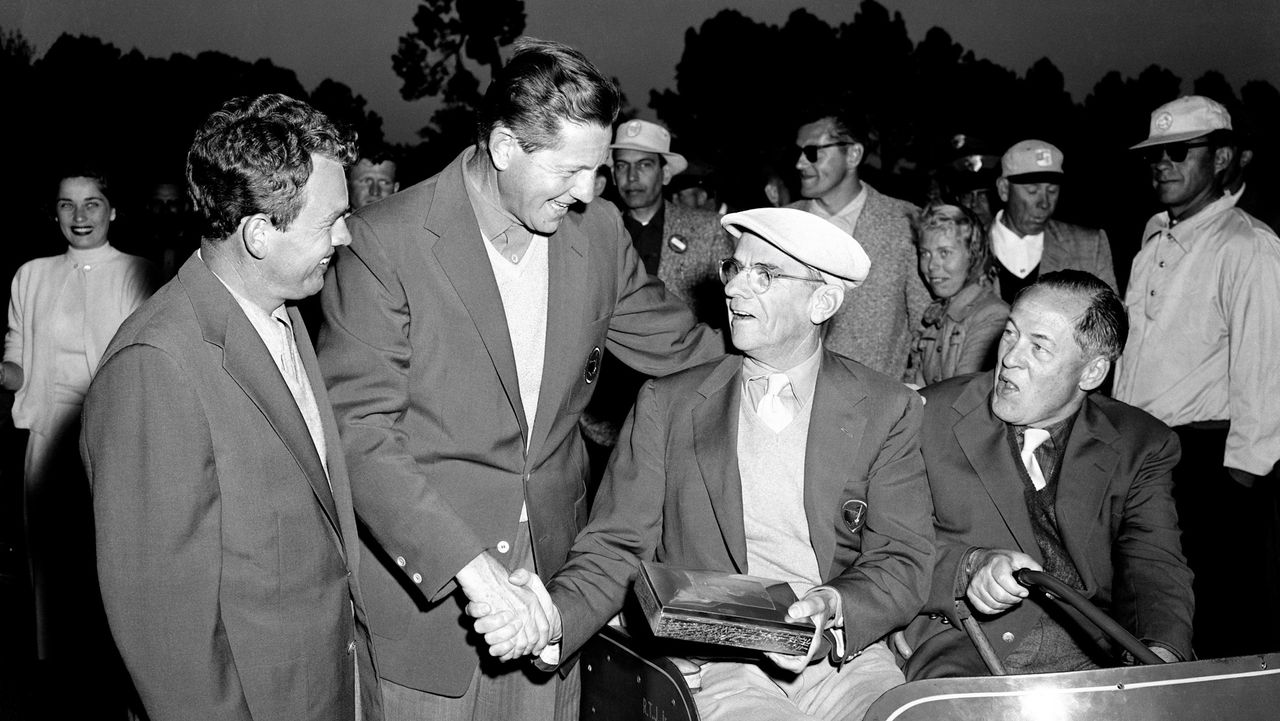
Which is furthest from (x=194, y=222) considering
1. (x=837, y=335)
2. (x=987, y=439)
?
(x=837, y=335)

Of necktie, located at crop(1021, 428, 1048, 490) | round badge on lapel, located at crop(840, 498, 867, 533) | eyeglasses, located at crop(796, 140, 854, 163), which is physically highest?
eyeglasses, located at crop(796, 140, 854, 163)

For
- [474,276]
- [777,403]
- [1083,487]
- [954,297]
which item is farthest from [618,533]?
[954,297]

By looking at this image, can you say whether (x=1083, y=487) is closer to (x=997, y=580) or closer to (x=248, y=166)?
(x=997, y=580)

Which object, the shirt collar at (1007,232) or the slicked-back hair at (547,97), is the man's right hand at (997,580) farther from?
the shirt collar at (1007,232)

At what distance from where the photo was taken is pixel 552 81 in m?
2.80

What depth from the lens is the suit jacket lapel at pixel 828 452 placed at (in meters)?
3.07

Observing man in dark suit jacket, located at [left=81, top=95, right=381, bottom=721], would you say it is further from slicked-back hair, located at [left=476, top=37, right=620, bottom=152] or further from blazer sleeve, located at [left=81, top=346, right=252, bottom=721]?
slicked-back hair, located at [left=476, top=37, right=620, bottom=152]

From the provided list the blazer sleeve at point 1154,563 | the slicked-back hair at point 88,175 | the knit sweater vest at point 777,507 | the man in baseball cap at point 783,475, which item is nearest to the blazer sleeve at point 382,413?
the man in baseball cap at point 783,475

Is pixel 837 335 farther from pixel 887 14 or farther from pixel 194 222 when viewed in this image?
pixel 887 14

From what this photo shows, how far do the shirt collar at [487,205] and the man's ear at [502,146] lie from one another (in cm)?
10

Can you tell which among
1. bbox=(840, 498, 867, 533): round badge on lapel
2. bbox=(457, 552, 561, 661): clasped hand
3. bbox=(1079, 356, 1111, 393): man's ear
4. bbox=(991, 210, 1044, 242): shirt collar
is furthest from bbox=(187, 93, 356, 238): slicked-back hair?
bbox=(991, 210, 1044, 242): shirt collar

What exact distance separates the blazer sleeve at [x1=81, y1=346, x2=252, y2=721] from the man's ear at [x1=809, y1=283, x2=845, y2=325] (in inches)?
72.5

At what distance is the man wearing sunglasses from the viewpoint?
18.0 ft

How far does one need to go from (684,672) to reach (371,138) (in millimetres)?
5945
